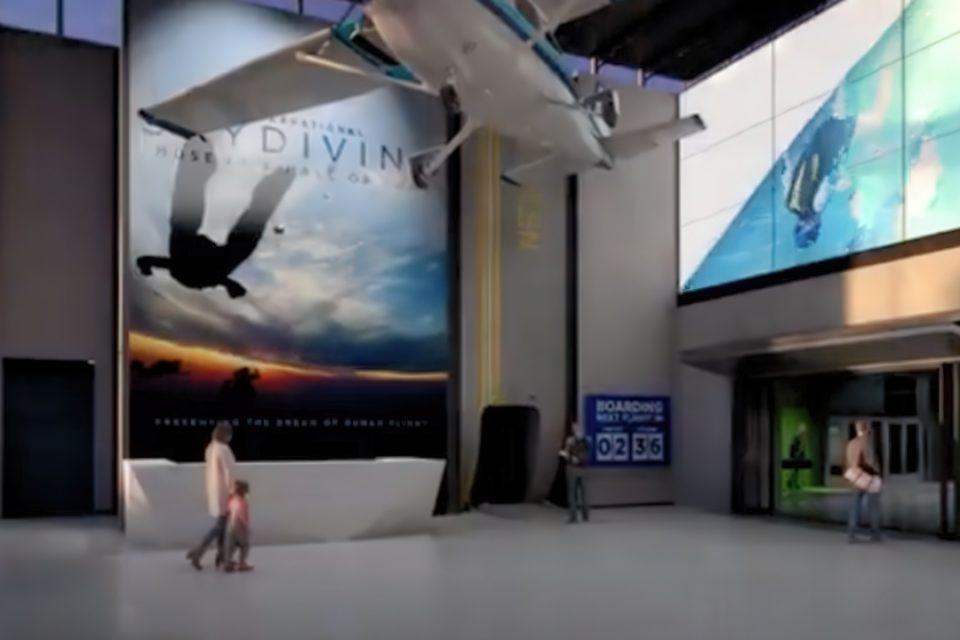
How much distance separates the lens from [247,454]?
1339cm

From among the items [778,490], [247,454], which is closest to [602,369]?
[778,490]

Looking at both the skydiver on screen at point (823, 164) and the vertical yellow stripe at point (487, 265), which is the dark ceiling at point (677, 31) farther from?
the vertical yellow stripe at point (487, 265)

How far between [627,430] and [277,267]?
6556 millimetres

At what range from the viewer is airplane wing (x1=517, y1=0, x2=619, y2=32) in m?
9.80

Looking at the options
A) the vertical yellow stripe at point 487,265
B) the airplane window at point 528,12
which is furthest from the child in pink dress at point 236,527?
the vertical yellow stripe at point 487,265

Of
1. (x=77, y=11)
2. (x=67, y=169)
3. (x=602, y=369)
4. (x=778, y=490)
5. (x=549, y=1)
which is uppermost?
(x=77, y=11)

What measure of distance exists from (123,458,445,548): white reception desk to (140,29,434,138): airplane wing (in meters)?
4.59

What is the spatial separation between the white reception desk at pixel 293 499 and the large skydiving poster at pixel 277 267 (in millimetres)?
2868

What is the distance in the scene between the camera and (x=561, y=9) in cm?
987

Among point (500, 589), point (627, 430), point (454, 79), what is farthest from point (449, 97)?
point (627, 430)

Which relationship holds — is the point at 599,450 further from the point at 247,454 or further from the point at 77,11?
the point at 77,11

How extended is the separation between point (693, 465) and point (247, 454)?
7454mm

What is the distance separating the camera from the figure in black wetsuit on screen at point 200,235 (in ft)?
42.1

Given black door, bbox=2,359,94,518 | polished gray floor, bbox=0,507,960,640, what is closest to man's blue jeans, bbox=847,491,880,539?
polished gray floor, bbox=0,507,960,640
